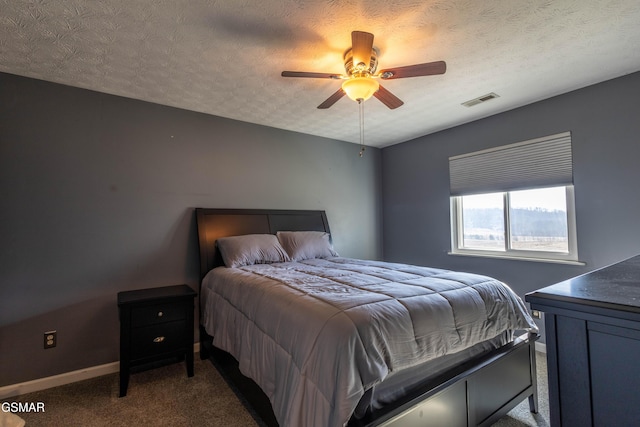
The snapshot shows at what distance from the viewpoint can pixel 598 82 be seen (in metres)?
2.58

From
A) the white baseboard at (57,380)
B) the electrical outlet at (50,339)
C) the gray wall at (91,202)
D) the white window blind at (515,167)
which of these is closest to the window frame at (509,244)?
the white window blind at (515,167)

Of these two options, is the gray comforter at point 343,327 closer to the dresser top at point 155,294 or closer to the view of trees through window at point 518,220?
the dresser top at point 155,294

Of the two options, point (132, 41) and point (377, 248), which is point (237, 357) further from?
point (377, 248)

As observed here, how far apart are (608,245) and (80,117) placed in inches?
187

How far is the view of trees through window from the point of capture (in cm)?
289

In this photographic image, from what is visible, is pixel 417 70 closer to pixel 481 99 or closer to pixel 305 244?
pixel 481 99

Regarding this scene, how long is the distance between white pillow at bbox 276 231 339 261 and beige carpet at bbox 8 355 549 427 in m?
1.38

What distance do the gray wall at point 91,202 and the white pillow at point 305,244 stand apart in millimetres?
588

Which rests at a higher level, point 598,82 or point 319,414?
point 598,82

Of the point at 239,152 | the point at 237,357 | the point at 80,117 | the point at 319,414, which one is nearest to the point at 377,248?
the point at 239,152

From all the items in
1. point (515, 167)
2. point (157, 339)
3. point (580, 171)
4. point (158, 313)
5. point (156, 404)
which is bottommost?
A: point (156, 404)

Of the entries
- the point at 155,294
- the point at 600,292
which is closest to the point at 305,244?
the point at 155,294

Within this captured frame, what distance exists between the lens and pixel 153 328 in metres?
2.35

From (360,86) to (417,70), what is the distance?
1.17ft
